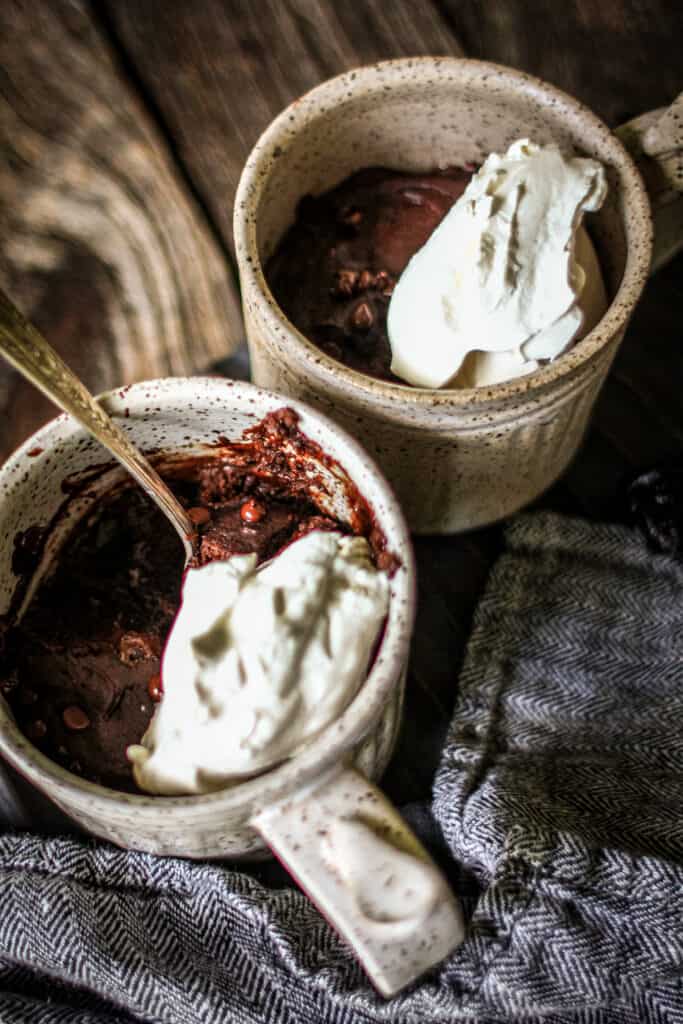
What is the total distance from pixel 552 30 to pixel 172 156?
459 millimetres

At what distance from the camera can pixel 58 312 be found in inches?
47.6

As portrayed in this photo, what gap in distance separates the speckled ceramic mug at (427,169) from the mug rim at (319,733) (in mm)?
61

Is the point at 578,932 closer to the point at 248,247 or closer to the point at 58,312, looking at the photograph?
the point at 248,247

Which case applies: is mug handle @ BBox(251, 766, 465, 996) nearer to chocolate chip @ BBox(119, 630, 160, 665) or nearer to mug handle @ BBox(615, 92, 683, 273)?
chocolate chip @ BBox(119, 630, 160, 665)

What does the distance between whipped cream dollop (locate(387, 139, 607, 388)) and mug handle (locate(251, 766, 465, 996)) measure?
38 centimetres

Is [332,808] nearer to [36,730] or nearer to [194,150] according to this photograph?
[36,730]

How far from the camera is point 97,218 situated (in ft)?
4.04

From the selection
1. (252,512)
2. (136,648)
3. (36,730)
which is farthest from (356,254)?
(36,730)

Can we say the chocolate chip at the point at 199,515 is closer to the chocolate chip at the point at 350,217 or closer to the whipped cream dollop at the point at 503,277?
the whipped cream dollop at the point at 503,277

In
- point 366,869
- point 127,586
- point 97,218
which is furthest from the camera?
point 97,218

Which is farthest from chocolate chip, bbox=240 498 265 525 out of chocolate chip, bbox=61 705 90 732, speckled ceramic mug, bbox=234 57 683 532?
chocolate chip, bbox=61 705 90 732

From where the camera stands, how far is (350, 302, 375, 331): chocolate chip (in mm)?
1059

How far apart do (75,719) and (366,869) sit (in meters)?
0.30

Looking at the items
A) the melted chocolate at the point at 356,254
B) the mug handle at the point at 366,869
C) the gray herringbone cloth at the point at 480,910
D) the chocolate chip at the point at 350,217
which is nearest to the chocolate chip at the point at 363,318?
the melted chocolate at the point at 356,254
